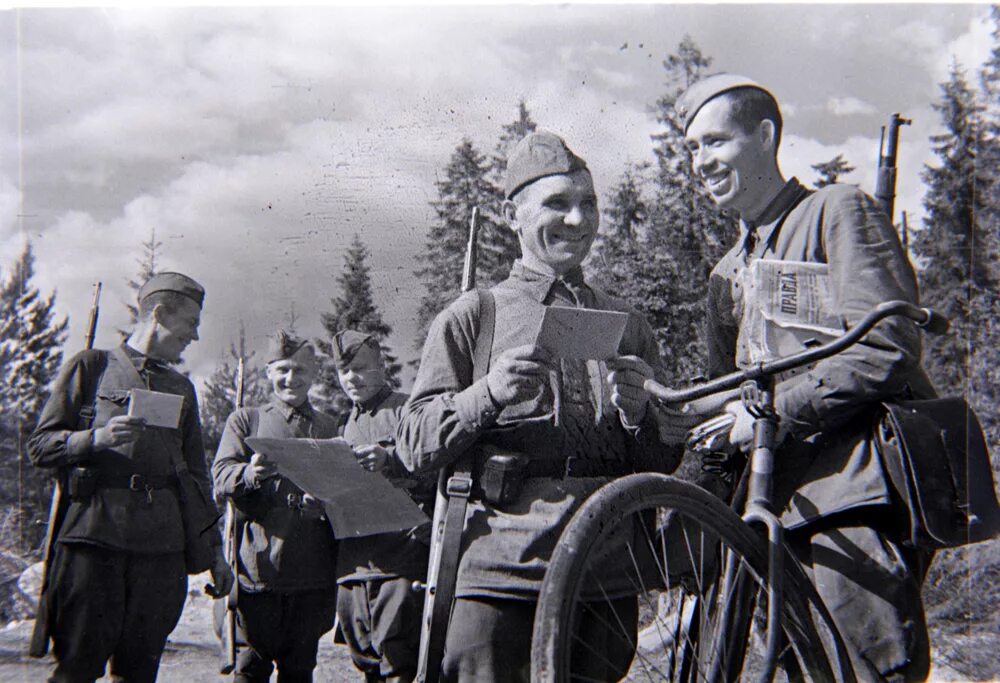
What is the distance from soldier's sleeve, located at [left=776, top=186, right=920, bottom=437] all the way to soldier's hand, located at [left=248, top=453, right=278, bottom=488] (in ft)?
8.47

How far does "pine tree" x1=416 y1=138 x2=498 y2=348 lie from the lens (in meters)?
3.97

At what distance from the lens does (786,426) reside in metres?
2.15

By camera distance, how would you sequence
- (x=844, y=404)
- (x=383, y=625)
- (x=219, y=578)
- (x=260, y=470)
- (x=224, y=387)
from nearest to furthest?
(x=844, y=404), (x=383, y=625), (x=219, y=578), (x=260, y=470), (x=224, y=387)

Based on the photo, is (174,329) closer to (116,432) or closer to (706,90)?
(116,432)

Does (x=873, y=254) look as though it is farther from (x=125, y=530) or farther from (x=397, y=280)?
(x=125, y=530)

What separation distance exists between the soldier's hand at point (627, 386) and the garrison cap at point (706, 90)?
0.81 meters

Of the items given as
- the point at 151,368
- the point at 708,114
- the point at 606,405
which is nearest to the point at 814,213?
the point at 708,114

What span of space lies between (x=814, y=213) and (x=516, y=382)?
948 mm

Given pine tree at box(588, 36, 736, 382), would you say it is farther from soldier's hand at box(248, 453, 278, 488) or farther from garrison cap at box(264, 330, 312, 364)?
soldier's hand at box(248, 453, 278, 488)

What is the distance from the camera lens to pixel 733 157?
2.52 metres

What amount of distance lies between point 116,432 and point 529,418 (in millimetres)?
1885

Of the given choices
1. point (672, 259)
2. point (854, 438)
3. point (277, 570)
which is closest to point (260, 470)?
point (277, 570)

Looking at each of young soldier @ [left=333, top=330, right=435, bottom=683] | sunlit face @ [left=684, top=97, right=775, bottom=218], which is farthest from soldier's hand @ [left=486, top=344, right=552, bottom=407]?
young soldier @ [left=333, top=330, right=435, bottom=683]

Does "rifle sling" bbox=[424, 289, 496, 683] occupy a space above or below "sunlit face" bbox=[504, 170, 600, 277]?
below
